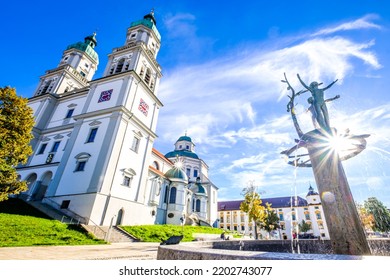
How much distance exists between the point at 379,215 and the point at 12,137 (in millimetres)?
45678

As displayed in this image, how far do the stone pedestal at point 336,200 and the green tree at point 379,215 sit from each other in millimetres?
34325

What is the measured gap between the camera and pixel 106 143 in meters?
19.1

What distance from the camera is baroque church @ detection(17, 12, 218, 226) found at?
17.6m

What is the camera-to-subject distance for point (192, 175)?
44.7 metres

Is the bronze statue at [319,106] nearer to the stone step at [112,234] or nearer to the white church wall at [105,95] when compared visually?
the stone step at [112,234]

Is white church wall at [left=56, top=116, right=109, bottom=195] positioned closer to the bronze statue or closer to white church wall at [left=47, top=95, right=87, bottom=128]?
white church wall at [left=47, top=95, right=87, bottom=128]

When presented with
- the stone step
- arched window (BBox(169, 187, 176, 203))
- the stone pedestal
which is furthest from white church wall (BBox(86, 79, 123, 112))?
the stone pedestal

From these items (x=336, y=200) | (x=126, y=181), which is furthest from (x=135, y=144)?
(x=336, y=200)

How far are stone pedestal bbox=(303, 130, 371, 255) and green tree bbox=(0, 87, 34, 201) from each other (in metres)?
17.3

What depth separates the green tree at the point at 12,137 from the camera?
42.2ft

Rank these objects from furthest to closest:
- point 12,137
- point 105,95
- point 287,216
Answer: point 287,216 < point 105,95 < point 12,137

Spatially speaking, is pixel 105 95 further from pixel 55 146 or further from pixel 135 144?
pixel 55 146

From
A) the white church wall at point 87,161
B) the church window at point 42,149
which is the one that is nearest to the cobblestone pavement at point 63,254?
the white church wall at point 87,161
